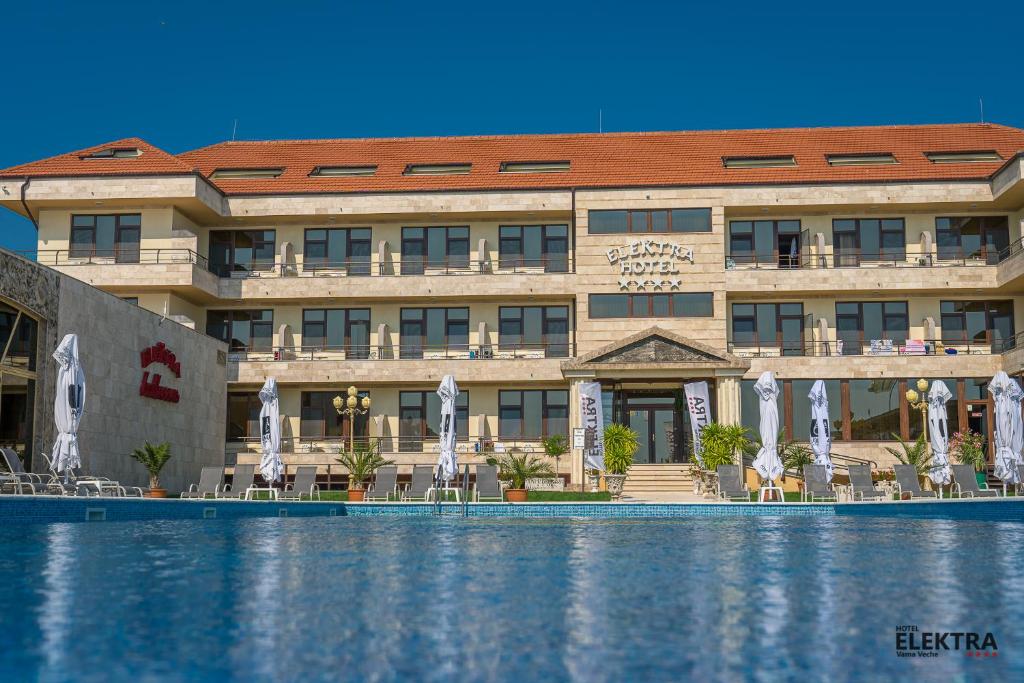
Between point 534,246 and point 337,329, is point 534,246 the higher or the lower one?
the higher one

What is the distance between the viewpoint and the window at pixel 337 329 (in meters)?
38.1

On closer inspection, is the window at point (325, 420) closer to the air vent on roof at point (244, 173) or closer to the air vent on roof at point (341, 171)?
the air vent on roof at point (341, 171)

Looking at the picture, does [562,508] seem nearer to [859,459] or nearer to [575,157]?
[859,459]

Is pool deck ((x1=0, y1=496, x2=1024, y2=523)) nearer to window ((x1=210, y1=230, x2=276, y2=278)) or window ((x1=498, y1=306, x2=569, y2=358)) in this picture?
window ((x1=498, y1=306, x2=569, y2=358))

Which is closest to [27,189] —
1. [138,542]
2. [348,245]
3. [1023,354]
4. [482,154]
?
[348,245]

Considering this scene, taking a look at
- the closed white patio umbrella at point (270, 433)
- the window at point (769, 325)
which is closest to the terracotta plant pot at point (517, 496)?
the closed white patio umbrella at point (270, 433)

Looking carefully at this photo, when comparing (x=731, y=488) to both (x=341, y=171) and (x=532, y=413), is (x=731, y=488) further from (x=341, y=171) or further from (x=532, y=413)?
(x=341, y=171)

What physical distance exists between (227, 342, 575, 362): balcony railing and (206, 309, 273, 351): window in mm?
196

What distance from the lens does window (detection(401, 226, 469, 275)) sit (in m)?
38.3

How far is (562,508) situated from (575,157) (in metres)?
21.1

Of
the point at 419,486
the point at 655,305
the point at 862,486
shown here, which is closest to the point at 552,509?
the point at 419,486

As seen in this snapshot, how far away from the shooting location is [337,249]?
38.6 meters

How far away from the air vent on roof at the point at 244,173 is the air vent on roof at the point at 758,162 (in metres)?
16.8

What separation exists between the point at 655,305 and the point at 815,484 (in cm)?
1175
